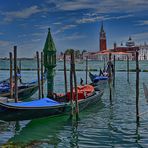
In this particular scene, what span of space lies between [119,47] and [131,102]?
16477cm

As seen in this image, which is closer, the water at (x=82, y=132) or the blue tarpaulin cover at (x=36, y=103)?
the water at (x=82, y=132)

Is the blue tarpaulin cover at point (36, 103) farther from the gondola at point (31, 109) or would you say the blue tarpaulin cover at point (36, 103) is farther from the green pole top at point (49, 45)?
the green pole top at point (49, 45)

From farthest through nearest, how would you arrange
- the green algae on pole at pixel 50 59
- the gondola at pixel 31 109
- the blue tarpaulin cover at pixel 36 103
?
the green algae on pole at pixel 50 59, the blue tarpaulin cover at pixel 36 103, the gondola at pixel 31 109

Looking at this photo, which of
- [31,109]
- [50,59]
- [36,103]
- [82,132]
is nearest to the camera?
[82,132]

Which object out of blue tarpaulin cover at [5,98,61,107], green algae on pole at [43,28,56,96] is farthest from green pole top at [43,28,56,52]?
blue tarpaulin cover at [5,98,61,107]

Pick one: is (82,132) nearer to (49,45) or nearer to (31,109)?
(31,109)

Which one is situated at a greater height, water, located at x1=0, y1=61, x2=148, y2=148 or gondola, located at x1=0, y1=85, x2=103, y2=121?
gondola, located at x1=0, y1=85, x2=103, y2=121

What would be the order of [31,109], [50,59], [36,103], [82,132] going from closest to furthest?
[82,132] < [31,109] < [36,103] < [50,59]

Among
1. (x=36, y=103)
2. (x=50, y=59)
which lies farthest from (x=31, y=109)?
(x=50, y=59)

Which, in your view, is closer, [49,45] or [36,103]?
[36,103]

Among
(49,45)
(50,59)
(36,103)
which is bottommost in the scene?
(36,103)

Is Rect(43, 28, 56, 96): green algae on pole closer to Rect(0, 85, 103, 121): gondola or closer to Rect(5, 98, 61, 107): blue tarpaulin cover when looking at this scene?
Rect(0, 85, 103, 121): gondola

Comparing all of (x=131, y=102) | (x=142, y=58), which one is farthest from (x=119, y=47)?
(x=131, y=102)

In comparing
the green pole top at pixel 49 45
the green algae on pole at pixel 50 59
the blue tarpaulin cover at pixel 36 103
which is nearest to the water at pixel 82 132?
the blue tarpaulin cover at pixel 36 103
